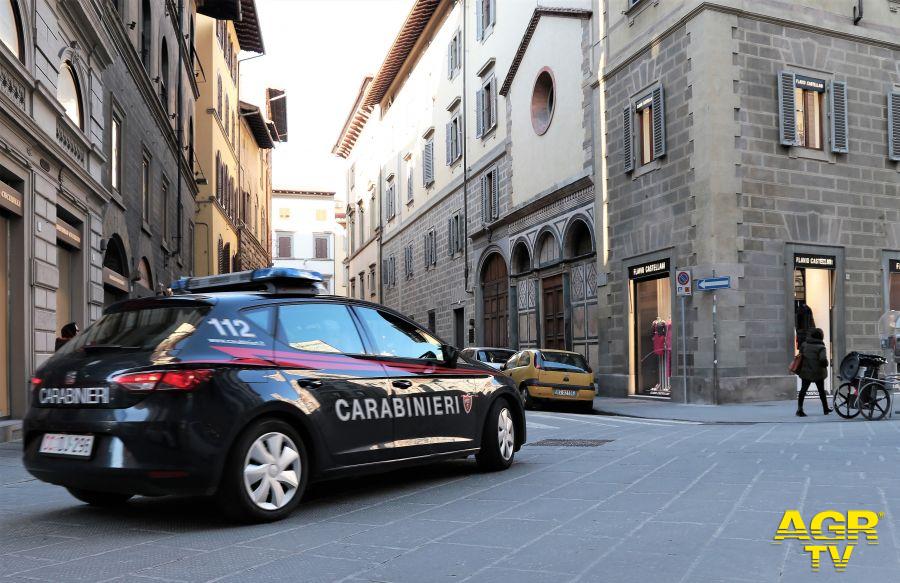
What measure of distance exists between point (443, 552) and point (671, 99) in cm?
1625

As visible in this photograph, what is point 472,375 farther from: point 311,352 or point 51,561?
point 51,561

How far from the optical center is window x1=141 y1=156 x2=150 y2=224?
21688mm

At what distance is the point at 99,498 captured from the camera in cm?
649

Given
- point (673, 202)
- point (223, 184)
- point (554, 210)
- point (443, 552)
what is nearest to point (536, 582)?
point (443, 552)

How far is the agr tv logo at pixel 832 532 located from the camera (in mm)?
4723

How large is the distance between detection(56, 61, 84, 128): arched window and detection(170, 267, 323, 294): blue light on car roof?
6.26m

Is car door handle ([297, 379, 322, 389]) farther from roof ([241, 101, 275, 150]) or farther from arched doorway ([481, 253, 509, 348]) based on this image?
roof ([241, 101, 275, 150])

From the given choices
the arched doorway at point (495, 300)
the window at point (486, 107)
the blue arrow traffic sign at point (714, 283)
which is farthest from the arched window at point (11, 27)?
the window at point (486, 107)

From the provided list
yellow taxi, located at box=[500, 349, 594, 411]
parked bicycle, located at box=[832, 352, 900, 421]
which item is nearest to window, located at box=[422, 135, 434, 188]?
yellow taxi, located at box=[500, 349, 594, 411]

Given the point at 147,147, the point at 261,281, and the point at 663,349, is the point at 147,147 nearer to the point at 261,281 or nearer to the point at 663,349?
the point at 663,349

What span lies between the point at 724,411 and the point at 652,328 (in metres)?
4.54

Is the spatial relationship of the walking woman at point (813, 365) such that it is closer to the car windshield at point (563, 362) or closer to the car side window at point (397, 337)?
the car windshield at point (563, 362)

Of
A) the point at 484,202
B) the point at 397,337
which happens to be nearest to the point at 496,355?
the point at 484,202

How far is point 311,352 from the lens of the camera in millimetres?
6457
